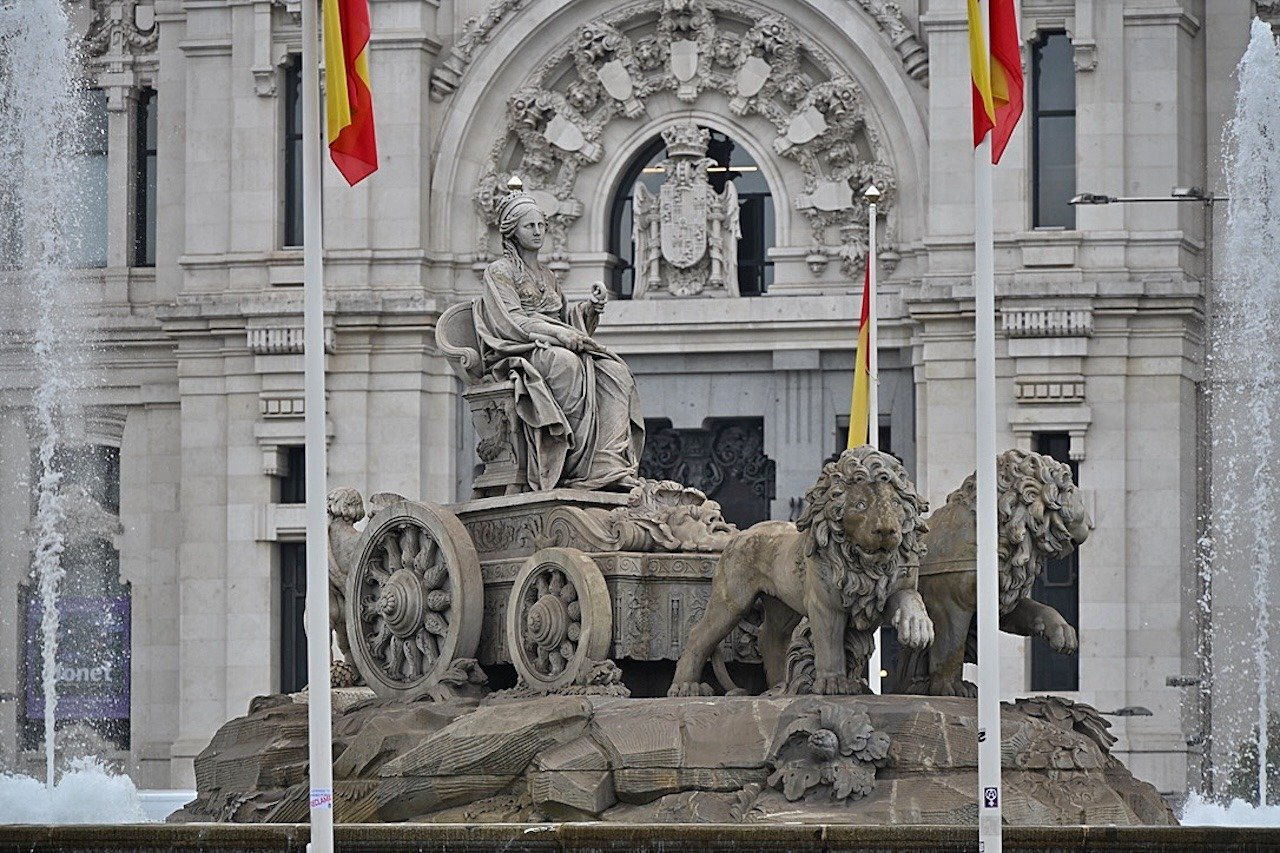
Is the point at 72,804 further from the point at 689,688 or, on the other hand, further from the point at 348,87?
the point at 348,87

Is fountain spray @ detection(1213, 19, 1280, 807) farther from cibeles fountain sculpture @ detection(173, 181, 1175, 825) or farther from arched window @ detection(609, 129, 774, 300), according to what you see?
cibeles fountain sculpture @ detection(173, 181, 1175, 825)

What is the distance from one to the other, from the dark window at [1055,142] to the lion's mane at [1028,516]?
22421 millimetres

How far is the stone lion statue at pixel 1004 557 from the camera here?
23.2 meters

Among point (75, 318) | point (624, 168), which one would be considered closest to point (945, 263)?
point (624, 168)

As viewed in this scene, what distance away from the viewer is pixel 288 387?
47.2 m

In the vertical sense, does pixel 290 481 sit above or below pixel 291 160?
below

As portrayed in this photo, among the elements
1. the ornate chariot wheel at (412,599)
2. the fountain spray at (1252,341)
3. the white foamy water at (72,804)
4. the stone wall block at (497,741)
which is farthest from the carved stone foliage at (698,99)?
the stone wall block at (497,741)

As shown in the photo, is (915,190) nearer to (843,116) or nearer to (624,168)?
(843,116)

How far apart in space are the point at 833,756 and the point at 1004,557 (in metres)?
2.34

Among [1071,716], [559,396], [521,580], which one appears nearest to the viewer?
[1071,716]

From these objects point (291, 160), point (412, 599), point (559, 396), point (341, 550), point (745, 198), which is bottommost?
point (412, 599)

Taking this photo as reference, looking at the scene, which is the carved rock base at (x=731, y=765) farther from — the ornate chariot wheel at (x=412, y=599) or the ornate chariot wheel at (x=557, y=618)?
the ornate chariot wheel at (x=412, y=599)

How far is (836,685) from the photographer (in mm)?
22922

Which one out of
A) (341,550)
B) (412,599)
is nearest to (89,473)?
(341,550)
